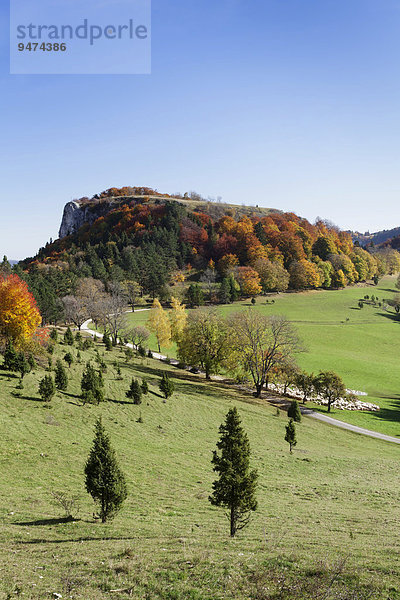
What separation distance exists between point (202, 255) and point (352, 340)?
89.4 meters

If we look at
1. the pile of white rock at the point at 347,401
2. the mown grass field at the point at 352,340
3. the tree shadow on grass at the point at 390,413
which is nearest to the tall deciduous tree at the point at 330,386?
the pile of white rock at the point at 347,401

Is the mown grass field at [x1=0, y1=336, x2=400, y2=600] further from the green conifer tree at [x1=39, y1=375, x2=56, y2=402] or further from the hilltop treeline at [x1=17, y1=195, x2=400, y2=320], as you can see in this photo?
the hilltop treeline at [x1=17, y1=195, x2=400, y2=320]

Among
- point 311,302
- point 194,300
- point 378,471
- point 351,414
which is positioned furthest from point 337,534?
point 311,302

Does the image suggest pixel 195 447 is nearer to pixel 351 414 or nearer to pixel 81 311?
pixel 351 414

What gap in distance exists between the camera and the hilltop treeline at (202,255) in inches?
5162

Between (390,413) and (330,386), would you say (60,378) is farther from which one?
(390,413)

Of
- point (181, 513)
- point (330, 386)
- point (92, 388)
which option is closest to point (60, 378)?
point (92, 388)

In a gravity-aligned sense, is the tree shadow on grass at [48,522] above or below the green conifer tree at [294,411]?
above

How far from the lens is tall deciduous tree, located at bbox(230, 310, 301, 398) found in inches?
2130

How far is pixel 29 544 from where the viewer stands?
1396 cm

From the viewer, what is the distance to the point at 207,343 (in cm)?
5844

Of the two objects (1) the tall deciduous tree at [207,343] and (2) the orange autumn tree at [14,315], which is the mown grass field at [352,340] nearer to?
(1) the tall deciduous tree at [207,343]

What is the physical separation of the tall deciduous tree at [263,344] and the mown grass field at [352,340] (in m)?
8.50

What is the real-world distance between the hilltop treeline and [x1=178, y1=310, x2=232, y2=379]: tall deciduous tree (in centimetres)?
6091
